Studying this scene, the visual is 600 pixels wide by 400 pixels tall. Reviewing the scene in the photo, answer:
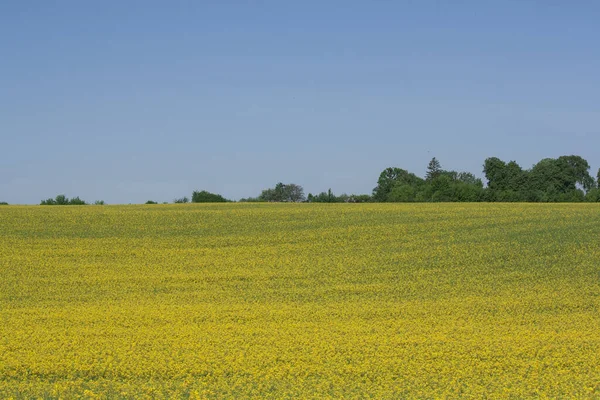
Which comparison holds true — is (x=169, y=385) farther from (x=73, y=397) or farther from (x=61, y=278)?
(x=61, y=278)

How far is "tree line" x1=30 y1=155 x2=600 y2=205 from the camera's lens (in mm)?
65125

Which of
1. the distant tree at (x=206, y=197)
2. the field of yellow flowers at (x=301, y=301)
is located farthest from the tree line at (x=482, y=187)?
the field of yellow flowers at (x=301, y=301)

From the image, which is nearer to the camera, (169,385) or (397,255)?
(169,385)

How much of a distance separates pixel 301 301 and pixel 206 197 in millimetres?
38359

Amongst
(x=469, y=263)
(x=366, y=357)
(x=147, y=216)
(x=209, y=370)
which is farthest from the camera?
(x=147, y=216)

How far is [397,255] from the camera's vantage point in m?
33.2

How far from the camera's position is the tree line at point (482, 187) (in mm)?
65125

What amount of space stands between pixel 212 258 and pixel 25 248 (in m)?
8.75

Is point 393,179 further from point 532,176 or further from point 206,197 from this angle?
point 206,197

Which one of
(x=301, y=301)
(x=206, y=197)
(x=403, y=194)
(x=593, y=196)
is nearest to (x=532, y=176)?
(x=403, y=194)

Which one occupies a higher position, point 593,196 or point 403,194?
point 403,194

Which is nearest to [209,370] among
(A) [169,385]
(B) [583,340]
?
(A) [169,385]

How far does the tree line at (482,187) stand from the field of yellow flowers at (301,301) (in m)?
16.9

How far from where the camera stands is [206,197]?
6272cm
